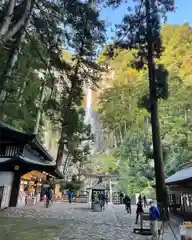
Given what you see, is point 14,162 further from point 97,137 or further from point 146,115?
point 97,137

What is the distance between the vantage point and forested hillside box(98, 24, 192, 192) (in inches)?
1121

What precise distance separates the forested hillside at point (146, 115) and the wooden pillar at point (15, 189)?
1035cm

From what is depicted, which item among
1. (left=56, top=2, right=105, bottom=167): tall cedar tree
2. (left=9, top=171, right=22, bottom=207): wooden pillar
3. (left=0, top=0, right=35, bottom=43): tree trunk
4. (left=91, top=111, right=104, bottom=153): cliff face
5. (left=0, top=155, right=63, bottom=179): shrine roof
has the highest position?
(left=91, top=111, right=104, bottom=153): cliff face

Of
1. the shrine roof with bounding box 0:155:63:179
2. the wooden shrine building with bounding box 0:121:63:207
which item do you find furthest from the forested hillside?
the shrine roof with bounding box 0:155:63:179

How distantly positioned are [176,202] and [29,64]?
14105mm

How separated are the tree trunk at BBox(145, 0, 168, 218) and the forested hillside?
158 inches

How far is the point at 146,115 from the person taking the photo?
4097 cm

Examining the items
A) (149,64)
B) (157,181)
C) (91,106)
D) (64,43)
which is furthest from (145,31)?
(91,106)

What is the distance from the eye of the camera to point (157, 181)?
37.8 feet

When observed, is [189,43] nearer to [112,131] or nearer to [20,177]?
[112,131]

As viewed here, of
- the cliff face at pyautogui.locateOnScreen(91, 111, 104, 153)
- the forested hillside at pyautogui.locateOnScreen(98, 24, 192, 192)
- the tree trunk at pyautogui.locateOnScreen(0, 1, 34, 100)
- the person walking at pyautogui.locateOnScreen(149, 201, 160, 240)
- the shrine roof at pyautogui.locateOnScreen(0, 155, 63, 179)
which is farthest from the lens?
the cliff face at pyautogui.locateOnScreen(91, 111, 104, 153)

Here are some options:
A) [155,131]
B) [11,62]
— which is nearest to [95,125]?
[155,131]

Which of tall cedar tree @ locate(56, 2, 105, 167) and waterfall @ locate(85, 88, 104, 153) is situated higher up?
waterfall @ locate(85, 88, 104, 153)

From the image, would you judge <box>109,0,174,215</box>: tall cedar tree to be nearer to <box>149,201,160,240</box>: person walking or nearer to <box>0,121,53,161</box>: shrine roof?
<box>149,201,160,240</box>: person walking
